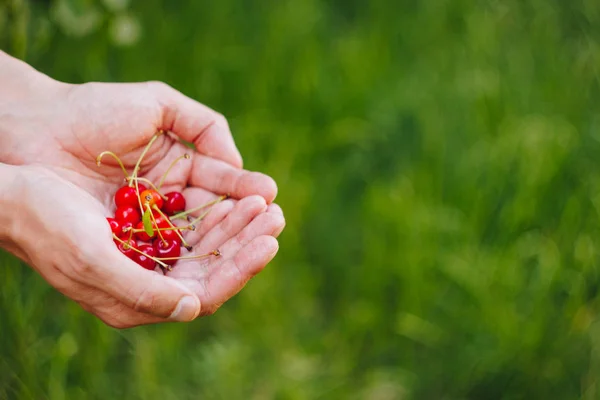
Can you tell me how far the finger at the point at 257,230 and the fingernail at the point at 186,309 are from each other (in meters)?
0.27

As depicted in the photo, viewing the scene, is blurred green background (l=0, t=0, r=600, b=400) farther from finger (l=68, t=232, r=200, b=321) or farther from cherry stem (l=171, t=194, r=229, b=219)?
finger (l=68, t=232, r=200, b=321)

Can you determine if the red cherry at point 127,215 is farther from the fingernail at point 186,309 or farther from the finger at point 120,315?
the fingernail at point 186,309

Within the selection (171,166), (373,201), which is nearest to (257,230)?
(171,166)

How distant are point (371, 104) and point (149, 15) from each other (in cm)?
118

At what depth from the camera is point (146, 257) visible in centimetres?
180

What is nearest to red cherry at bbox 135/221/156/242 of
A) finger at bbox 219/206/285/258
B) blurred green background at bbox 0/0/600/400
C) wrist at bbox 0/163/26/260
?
finger at bbox 219/206/285/258

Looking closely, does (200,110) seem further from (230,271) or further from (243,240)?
(230,271)

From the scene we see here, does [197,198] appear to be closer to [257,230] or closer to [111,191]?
[111,191]

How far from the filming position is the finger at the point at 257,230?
1753mm

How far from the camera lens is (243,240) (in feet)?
5.87

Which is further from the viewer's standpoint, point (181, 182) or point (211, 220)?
point (181, 182)

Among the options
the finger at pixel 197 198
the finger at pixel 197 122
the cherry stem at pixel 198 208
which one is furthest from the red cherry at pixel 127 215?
the finger at pixel 197 122

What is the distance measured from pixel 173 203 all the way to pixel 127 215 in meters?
0.18

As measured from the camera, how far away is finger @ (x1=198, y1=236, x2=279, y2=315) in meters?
1.64
